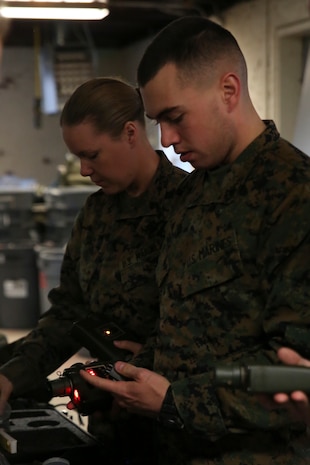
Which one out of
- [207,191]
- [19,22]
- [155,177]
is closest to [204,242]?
[207,191]

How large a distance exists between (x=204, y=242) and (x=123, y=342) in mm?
429

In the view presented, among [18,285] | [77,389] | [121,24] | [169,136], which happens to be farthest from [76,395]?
[121,24]

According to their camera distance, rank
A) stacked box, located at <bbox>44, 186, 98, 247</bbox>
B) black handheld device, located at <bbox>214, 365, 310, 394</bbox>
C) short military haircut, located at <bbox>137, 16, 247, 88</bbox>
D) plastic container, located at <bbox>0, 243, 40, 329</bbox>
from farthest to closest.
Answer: plastic container, located at <bbox>0, 243, 40, 329</bbox>, stacked box, located at <bbox>44, 186, 98, 247</bbox>, short military haircut, located at <bbox>137, 16, 247, 88</bbox>, black handheld device, located at <bbox>214, 365, 310, 394</bbox>

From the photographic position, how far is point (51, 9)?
193 inches

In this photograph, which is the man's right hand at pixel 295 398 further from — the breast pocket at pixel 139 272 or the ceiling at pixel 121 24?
the ceiling at pixel 121 24

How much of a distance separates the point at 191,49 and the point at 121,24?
19.6 ft

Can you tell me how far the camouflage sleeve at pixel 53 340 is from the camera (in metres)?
1.79

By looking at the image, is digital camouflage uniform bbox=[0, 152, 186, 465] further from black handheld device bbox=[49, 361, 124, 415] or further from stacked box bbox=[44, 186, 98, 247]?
stacked box bbox=[44, 186, 98, 247]

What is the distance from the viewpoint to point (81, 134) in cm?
168

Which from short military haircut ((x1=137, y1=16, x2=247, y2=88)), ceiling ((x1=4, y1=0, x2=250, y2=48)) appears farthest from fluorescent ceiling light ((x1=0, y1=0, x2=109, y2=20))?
short military haircut ((x1=137, y1=16, x2=247, y2=88))

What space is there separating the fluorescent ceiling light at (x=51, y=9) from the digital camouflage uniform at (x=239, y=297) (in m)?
3.69

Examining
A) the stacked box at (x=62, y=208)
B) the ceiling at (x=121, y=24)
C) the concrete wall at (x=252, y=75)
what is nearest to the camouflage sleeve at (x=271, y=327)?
the concrete wall at (x=252, y=75)

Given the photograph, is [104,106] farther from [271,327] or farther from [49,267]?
[49,267]

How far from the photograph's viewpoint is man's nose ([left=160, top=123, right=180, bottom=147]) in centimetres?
131
